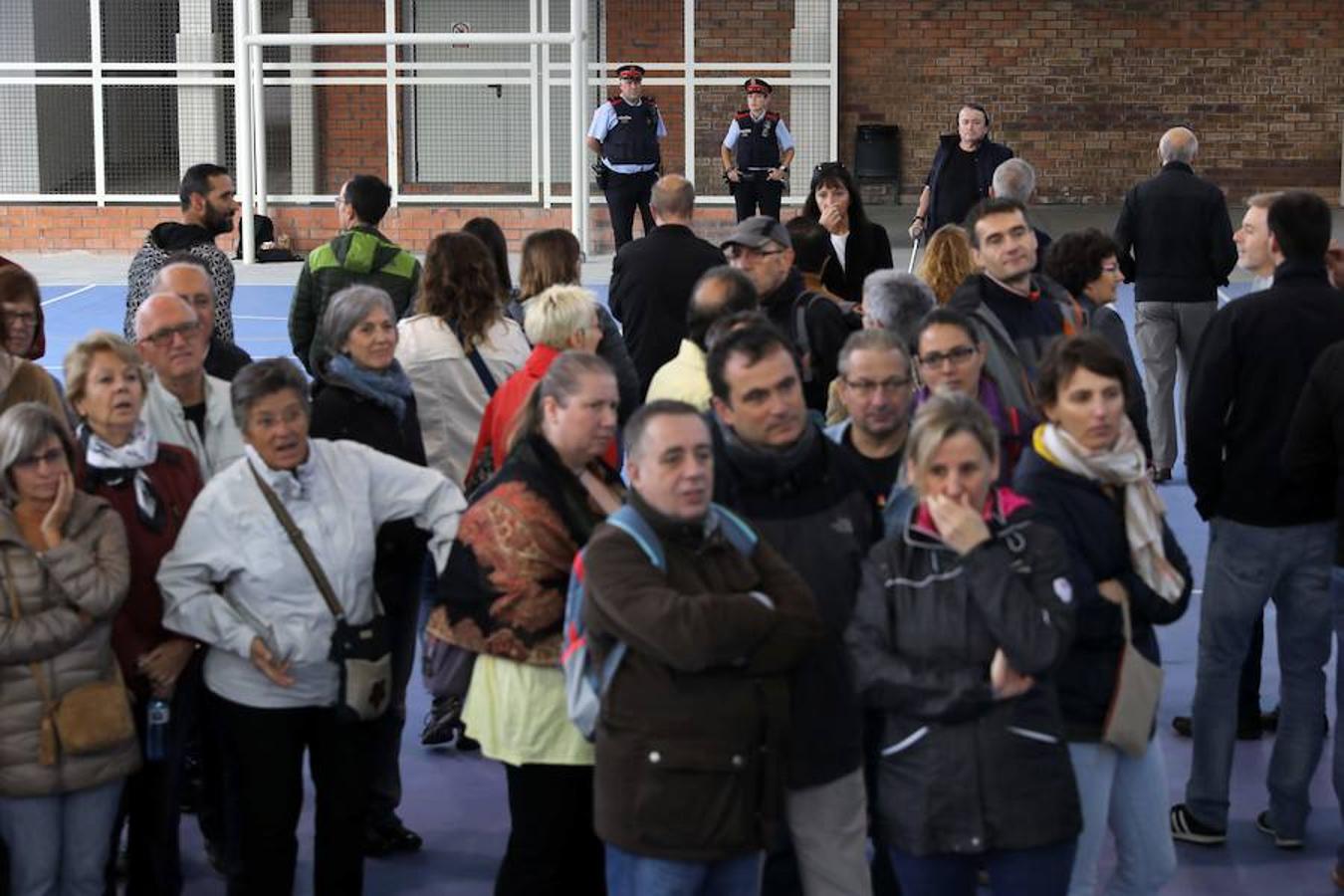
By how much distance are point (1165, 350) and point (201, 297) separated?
647cm

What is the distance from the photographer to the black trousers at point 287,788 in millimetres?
5020

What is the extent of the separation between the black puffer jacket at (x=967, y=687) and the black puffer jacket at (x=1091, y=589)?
315 millimetres

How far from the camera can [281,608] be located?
4.95 metres

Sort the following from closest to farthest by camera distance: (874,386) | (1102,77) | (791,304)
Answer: (874,386) < (791,304) < (1102,77)

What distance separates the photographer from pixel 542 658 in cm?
463

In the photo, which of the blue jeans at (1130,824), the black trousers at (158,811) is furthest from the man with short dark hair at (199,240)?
the blue jeans at (1130,824)

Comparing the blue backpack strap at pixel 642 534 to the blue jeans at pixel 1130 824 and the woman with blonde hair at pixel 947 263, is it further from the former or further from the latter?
the woman with blonde hair at pixel 947 263

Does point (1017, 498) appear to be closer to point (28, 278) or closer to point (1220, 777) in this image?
point (1220, 777)

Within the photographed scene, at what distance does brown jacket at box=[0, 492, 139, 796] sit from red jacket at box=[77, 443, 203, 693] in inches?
7.6

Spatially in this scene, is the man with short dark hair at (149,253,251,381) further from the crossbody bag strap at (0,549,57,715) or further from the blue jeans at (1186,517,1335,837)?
the blue jeans at (1186,517,1335,837)

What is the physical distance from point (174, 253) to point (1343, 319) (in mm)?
4254

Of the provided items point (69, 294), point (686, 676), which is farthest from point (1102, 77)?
point (686, 676)

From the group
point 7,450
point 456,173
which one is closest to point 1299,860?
point 7,450

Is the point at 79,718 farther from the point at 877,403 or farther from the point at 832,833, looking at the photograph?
the point at 877,403
